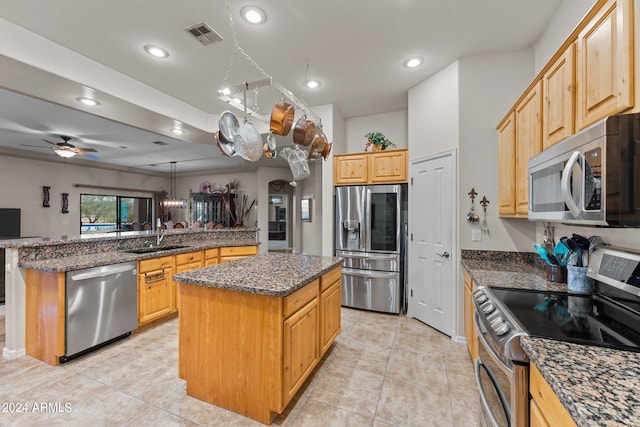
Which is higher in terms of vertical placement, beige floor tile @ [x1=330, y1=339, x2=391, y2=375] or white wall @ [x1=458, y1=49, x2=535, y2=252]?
white wall @ [x1=458, y1=49, x2=535, y2=252]

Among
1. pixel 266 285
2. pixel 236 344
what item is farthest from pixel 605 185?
pixel 236 344

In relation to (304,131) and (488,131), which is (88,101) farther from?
(488,131)

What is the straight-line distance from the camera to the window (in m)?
7.35

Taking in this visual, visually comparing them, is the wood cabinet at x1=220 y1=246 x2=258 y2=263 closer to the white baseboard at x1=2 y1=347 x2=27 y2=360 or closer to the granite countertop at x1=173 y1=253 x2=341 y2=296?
the granite countertop at x1=173 y1=253 x2=341 y2=296

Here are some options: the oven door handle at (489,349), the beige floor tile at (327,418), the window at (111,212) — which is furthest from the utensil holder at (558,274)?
the window at (111,212)

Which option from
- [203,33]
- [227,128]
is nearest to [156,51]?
[203,33]

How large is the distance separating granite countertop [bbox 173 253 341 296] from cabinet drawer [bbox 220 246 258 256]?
1784 mm

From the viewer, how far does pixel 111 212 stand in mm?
8070

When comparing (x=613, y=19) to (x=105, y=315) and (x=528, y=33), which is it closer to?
(x=528, y=33)

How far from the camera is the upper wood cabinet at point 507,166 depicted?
2270mm

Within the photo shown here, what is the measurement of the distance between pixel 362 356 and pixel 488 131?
2.56 meters

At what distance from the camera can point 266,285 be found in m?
1.70

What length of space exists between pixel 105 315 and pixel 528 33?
4.79 metres

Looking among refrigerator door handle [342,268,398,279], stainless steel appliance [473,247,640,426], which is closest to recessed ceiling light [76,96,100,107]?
refrigerator door handle [342,268,398,279]
